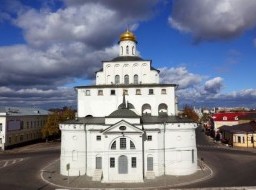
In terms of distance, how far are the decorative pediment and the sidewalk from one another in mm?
6255

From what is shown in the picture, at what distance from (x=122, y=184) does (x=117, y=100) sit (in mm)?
14541

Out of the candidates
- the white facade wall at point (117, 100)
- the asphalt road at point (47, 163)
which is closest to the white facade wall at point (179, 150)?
the asphalt road at point (47, 163)

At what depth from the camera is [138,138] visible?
134ft

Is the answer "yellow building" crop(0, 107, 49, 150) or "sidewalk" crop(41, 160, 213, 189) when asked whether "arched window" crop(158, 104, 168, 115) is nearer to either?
"sidewalk" crop(41, 160, 213, 189)

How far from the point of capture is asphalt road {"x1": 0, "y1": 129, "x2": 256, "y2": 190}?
38.1 meters

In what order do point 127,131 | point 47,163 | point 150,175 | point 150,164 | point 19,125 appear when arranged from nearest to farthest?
point 127,131 → point 150,175 → point 150,164 → point 47,163 → point 19,125

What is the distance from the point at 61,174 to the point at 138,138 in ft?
39.8

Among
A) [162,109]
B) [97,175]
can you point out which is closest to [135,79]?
[162,109]

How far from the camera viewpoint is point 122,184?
39.0 metres

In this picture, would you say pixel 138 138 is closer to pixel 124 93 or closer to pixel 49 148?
pixel 124 93

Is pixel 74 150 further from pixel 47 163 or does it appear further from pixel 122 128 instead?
pixel 47 163

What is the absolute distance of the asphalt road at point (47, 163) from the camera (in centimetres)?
3812

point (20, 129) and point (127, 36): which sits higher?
point (127, 36)

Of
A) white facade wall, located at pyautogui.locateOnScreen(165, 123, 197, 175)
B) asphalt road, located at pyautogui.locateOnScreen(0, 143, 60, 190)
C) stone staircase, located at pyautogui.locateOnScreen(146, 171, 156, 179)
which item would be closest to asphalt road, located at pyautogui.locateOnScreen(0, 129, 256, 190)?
asphalt road, located at pyautogui.locateOnScreen(0, 143, 60, 190)
